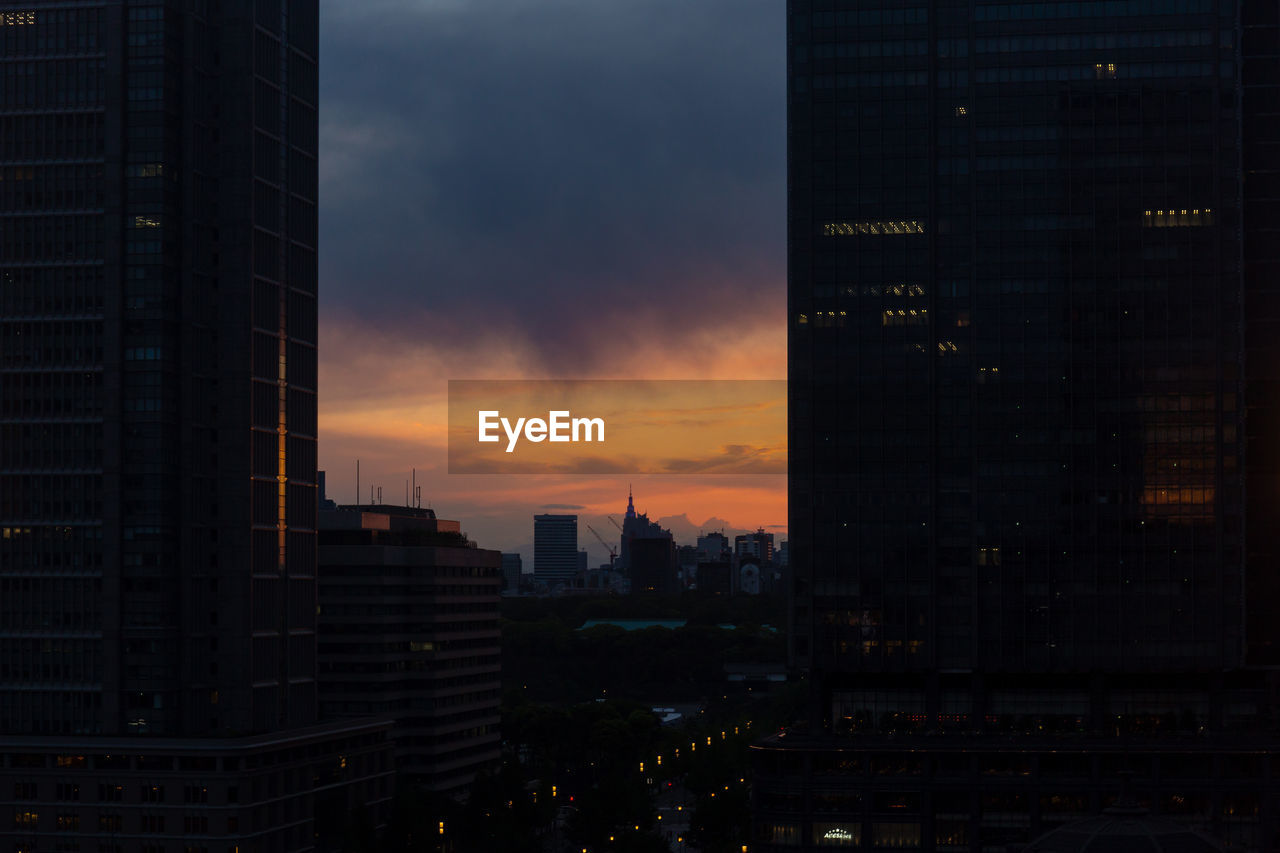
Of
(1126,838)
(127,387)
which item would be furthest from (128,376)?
(1126,838)

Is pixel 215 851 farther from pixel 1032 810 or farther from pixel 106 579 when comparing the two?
pixel 1032 810

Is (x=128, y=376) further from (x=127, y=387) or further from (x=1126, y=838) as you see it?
(x=1126, y=838)

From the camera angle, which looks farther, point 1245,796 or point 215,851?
point 1245,796

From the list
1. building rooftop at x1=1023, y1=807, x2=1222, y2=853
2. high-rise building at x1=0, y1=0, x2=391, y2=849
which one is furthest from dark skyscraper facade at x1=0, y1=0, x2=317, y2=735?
building rooftop at x1=1023, y1=807, x2=1222, y2=853

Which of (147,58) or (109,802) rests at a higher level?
(147,58)

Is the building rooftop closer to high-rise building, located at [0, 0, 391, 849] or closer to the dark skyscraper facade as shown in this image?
high-rise building, located at [0, 0, 391, 849]

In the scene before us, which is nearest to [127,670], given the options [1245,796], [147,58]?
[147,58]

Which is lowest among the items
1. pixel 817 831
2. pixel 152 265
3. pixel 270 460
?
pixel 817 831

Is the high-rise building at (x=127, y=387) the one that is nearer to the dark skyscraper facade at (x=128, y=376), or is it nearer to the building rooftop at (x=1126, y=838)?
the dark skyscraper facade at (x=128, y=376)
